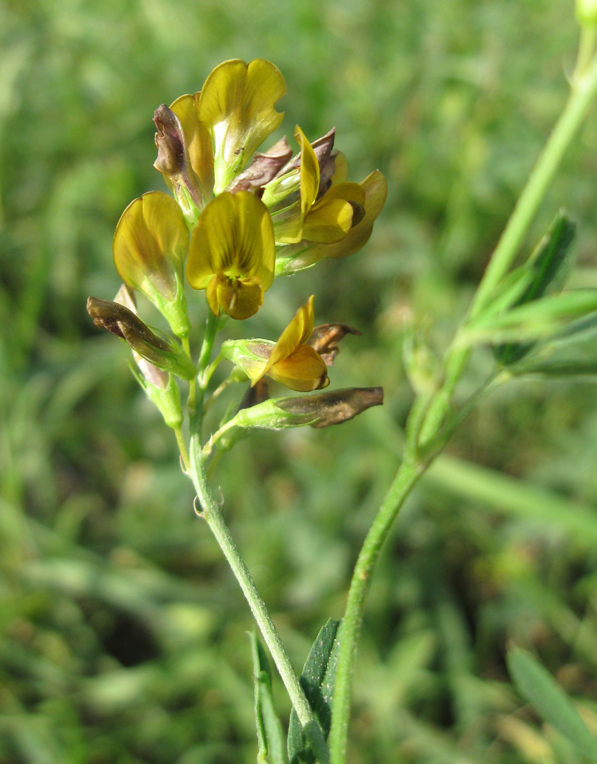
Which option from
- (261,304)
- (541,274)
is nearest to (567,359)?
(541,274)

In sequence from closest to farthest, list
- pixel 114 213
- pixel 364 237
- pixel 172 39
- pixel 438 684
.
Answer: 1. pixel 364 237
2. pixel 438 684
3. pixel 114 213
4. pixel 172 39

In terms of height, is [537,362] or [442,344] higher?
[537,362]

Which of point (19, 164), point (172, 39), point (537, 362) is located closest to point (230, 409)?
point (537, 362)

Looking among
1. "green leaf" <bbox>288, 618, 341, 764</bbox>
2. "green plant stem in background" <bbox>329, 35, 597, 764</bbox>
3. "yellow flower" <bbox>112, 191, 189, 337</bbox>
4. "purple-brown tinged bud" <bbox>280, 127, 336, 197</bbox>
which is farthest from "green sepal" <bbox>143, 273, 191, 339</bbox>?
"green leaf" <bbox>288, 618, 341, 764</bbox>

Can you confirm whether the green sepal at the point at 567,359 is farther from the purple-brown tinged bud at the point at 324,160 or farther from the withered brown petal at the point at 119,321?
the withered brown petal at the point at 119,321

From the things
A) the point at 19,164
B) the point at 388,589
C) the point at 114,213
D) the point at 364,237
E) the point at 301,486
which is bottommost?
the point at 388,589

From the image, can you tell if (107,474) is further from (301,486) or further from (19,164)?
(19,164)

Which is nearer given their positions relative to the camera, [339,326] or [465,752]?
[339,326]
